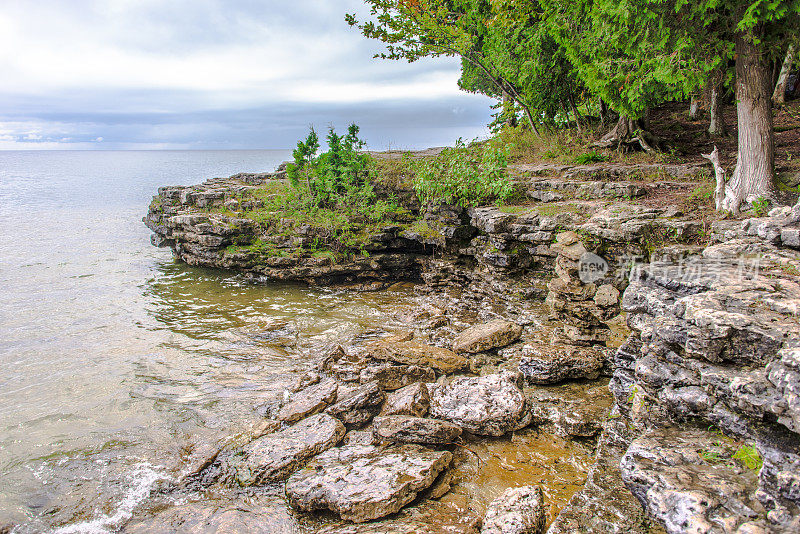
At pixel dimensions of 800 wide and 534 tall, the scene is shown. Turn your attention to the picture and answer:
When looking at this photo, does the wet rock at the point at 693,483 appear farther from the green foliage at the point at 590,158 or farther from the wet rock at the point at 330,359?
the green foliage at the point at 590,158

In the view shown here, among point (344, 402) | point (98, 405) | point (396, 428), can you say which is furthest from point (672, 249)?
point (98, 405)

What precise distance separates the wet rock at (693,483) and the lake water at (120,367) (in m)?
6.80

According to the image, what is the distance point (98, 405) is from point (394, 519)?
7550mm

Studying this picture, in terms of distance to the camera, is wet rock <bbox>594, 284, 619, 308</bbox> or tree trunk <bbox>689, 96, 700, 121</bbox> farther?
tree trunk <bbox>689, 96, 700, 121</bbox>

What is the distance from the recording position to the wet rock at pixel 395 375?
8.16m

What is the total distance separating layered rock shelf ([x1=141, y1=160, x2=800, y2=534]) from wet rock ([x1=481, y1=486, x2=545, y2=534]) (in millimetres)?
25

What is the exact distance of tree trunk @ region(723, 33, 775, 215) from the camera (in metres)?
8.92

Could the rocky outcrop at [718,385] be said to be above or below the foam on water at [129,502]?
above

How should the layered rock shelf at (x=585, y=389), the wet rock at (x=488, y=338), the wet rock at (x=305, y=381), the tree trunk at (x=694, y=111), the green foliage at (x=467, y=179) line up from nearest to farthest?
the layered rock shelf at (x=585, y=389)
the wet rock at (x=305, y=381)
the wet rock at (x=488, y=338)
the green foliage at (x=467, y=179)
the tree trunk at (x=694, y=111)

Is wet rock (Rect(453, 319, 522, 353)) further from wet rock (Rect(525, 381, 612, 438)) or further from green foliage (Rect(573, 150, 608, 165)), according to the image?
green foliage (Rect(573, 150, 608, 165))

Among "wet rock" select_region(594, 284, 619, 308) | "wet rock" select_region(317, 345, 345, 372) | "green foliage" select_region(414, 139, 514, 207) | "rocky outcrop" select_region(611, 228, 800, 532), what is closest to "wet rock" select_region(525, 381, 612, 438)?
"rocky outcrop" select_region(611, 228, 800, 532)

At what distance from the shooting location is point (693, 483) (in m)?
3.82

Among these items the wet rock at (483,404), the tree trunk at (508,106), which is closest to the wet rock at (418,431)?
the wet rock at (483,404)

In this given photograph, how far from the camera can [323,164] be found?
19109 mm
